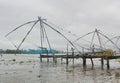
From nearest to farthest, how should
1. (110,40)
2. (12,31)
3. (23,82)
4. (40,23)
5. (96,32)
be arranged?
(23,82), (12,31), (40,23), (110,40), (96,32)

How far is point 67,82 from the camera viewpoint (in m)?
24.9

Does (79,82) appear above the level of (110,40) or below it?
below

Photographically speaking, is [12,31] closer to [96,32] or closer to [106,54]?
[106,54]

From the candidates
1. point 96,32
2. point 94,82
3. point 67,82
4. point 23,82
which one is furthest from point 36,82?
point 96,32

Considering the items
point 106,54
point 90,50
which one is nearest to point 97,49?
point 90,50

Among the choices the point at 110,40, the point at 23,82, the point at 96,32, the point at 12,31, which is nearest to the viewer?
the point at 23,82

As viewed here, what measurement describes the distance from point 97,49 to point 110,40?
315 inches

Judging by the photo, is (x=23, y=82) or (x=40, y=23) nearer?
(x=23, y=82)

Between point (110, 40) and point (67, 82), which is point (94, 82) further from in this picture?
point (110, 40)

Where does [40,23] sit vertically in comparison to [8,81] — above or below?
above

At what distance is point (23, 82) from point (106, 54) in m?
20.0

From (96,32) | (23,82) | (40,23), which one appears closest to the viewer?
(23,82)

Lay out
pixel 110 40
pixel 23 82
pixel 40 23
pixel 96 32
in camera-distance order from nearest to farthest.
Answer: pixel 23 82, pixel 40 23, pixel 110 40, pixel 96 32

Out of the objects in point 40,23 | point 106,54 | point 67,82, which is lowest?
point 67,82
